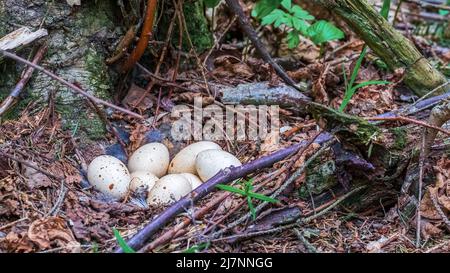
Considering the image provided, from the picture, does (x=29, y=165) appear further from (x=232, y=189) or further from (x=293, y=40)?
(x=293, y=40)

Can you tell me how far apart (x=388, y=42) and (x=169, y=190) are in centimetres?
134

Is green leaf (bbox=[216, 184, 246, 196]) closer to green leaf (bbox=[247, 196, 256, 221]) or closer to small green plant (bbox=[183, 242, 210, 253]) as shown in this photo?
green leaf (bbox=[247, 196, 256, 221])

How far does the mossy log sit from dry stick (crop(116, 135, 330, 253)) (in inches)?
26.3

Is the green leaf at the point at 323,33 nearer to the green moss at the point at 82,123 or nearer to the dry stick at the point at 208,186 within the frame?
the dry stick at the point at 208,186

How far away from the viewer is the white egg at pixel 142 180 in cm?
232

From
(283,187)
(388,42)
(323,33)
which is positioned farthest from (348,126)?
(323,33)

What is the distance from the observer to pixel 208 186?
2102 millimetres

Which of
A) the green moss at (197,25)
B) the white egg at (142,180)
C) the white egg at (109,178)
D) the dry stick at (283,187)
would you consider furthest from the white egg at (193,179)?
the green moss at (197,25)

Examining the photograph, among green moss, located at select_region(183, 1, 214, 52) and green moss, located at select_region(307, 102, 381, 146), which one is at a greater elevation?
green moss, located at select_region(183, 1, 214, 52)

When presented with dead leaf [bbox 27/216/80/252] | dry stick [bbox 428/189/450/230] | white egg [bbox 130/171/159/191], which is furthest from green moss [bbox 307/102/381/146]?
dead leaf [bbox 27/216/80/252]

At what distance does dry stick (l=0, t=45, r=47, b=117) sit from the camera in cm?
240

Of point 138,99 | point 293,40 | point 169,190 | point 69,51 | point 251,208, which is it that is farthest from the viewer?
point 293,40
